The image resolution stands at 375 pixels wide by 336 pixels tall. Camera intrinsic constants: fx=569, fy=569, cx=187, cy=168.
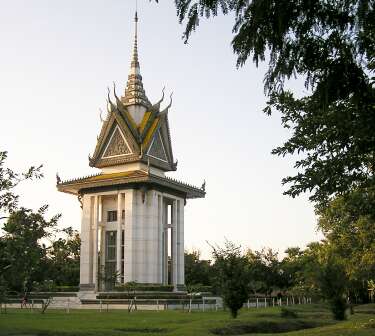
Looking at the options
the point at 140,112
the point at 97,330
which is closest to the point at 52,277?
the point at 97,330

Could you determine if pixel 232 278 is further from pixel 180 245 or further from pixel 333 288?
pixel 180 245

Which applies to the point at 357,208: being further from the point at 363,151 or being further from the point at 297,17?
the point at 297,17

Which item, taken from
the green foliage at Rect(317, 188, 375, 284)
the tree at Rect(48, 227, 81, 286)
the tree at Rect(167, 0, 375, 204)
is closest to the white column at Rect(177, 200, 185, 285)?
the green foliage at Rect(317, 188, 375, 284)

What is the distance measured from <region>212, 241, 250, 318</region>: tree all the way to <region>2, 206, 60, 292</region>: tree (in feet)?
44.3

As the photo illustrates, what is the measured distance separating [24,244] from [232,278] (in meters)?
15.0

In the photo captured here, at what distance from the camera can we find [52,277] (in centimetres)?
1508

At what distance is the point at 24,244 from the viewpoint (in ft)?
41.5

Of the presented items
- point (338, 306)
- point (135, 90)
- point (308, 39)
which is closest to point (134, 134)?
point (135, 90)

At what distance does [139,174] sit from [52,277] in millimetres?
34225

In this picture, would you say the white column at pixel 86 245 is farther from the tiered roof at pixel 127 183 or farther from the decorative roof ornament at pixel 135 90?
the decorative roof ornament at pixel 135 90

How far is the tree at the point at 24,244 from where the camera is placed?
12578 millimetres

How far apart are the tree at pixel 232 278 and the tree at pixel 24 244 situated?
13.5m

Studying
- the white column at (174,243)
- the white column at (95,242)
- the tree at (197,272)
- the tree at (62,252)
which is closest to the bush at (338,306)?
the tree at (62,252)

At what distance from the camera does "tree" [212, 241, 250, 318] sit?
2559cm
